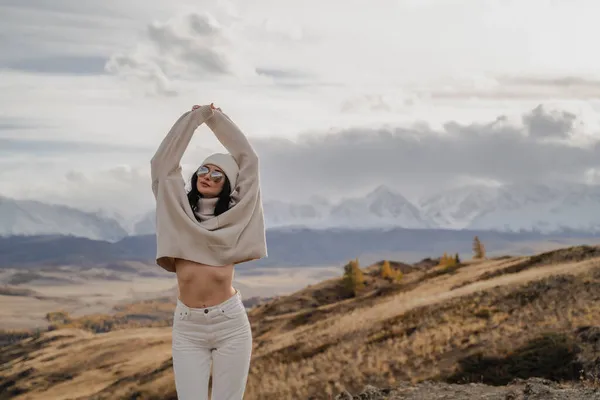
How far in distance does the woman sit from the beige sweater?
0.01 m

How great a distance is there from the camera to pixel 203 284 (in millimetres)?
8312

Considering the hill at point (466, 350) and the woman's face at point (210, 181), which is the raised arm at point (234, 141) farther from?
the hill at point (466, 350)

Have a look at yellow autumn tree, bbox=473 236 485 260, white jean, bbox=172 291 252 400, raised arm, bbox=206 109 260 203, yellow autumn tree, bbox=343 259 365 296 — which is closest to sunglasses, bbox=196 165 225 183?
raised arm, bbox=206 109 260 203

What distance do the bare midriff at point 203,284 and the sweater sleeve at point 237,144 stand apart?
1.01 metres

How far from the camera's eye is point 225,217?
8.45 m

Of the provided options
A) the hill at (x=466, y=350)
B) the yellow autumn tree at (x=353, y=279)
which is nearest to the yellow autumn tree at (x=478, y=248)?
the yellow autumn tree at (x=353, y=279)

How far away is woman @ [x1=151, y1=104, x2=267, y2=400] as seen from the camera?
8.16 meters

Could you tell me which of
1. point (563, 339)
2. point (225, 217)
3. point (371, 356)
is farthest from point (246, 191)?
point (371, 356)

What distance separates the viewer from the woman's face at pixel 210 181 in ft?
28.1

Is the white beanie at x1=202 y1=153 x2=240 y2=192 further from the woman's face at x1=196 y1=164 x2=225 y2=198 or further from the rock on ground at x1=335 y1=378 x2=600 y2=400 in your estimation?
the rock on ground at x1=335 y1=378 x2=600 y2=400

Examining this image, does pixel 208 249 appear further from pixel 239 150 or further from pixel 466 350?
pixel 466 350

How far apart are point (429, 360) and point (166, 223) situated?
1884cm

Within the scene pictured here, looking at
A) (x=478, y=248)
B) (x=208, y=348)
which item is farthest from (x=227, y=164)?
(x=478, y=248)

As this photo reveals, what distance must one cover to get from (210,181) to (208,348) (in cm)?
183
